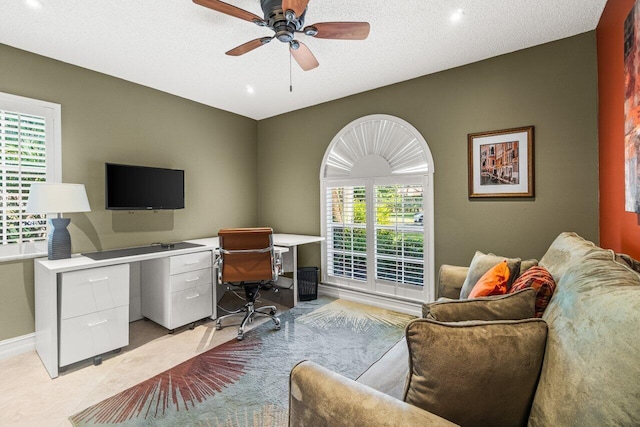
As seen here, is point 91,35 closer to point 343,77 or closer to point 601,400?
point 343,77

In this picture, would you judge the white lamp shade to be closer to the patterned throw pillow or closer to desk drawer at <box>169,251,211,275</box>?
desk drawer at <box>169,251,211,275</box>

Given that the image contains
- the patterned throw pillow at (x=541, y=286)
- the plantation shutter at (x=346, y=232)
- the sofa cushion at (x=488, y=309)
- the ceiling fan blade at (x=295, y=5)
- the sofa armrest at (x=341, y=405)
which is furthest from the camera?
the plantation shutter at (x=346, y=232)

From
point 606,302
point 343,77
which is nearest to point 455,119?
point 343,77

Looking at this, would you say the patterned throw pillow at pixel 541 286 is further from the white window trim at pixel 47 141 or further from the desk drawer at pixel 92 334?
the white window trim at pixel 47 141

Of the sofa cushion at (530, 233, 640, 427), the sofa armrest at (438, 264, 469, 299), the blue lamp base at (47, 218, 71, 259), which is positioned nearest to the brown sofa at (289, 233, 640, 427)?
the sofa cushion at (530, 233, 640, 427)

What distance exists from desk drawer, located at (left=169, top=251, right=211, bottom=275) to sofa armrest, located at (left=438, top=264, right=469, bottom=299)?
2.30m

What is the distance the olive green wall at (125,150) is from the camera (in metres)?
2.64

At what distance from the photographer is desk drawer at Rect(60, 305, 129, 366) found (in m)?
2.26

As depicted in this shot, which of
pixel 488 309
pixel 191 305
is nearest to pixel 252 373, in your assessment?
pixel 191 305

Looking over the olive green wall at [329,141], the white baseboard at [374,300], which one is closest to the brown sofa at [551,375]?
the olive green wall at [329,141]

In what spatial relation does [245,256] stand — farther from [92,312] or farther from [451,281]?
[451,281]

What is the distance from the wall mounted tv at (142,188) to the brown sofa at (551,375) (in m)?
2.95

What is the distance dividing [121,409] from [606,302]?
2446 mm

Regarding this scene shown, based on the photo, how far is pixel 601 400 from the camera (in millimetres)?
614
